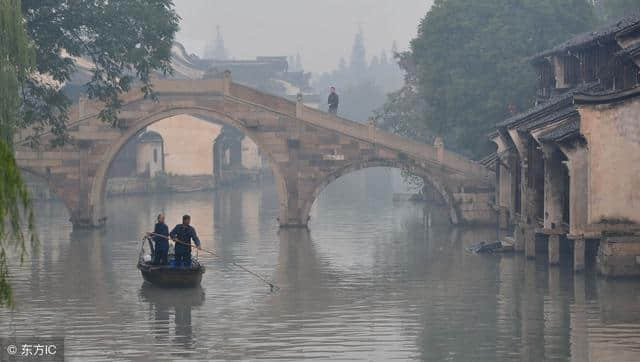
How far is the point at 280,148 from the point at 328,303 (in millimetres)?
23350

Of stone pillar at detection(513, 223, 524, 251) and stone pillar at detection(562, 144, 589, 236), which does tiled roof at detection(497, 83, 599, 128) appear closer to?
stone pillar at detection(513, 223, 524, 251)

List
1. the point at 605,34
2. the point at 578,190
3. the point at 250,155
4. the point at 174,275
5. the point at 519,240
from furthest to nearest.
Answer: the point at 250,155 < the point at 519,240 < the point at 605,34 < the point at 578,190 < the point at 174,275

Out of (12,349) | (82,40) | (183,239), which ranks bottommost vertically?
(12,349)

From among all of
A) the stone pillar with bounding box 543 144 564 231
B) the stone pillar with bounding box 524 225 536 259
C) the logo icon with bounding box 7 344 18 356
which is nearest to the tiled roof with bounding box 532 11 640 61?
the stone pillar with bounding box 543 144 564 231

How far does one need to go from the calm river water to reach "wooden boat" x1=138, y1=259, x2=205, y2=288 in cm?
31

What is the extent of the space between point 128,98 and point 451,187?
49.3 ft

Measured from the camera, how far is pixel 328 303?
36.3 meters

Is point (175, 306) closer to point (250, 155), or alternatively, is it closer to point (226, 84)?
point (226, 84)

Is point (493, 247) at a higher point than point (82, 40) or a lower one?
lower

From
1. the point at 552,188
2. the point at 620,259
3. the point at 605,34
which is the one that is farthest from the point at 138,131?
the point at 620,259

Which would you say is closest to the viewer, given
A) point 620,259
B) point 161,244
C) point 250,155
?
point 161,244

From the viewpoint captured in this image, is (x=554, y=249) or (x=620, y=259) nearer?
(x=620, y=259)

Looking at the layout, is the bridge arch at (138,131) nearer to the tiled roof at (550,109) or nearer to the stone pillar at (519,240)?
the stone pillar at (519,240)

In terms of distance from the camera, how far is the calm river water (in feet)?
95.2
